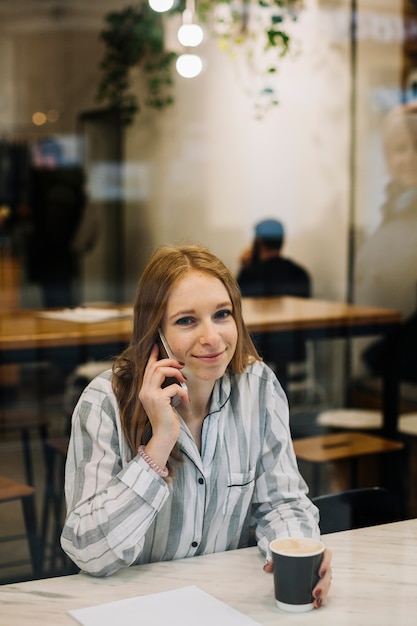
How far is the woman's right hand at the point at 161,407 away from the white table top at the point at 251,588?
184 mm

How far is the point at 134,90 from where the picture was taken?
20.4 feet

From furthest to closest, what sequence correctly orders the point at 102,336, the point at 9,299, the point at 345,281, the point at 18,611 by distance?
the point at 9,299 → the point at 345,281 → the point at 102,336 → the point at 18,611

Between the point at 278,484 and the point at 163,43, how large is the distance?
4498 mm

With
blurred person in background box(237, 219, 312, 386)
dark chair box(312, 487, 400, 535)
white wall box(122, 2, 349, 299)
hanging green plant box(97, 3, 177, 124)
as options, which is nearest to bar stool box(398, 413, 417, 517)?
blurred person in background box(237, 219, 312, 386)

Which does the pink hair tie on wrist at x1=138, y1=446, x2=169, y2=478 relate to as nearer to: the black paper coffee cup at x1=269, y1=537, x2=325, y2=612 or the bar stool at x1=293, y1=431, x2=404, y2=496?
the black paper coffee cup at x1=269, y1=537, x2=325, y2=612

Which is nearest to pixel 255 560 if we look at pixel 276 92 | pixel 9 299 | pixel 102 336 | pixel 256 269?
pixel 102 336

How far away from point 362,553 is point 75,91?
18.7 ft

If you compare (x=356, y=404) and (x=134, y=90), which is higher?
(x=134, y=90)

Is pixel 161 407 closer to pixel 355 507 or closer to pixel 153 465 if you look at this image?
pixel 153 465

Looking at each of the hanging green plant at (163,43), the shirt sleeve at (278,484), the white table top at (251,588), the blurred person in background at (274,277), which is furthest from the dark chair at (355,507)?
the hanging green plant at (163,43)

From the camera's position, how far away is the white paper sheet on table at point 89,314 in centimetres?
321

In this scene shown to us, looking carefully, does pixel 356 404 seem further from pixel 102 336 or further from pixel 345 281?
pixel 102 336

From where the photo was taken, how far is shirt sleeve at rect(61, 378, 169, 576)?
1.45 m

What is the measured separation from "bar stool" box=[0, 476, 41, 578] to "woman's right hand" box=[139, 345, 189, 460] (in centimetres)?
126
